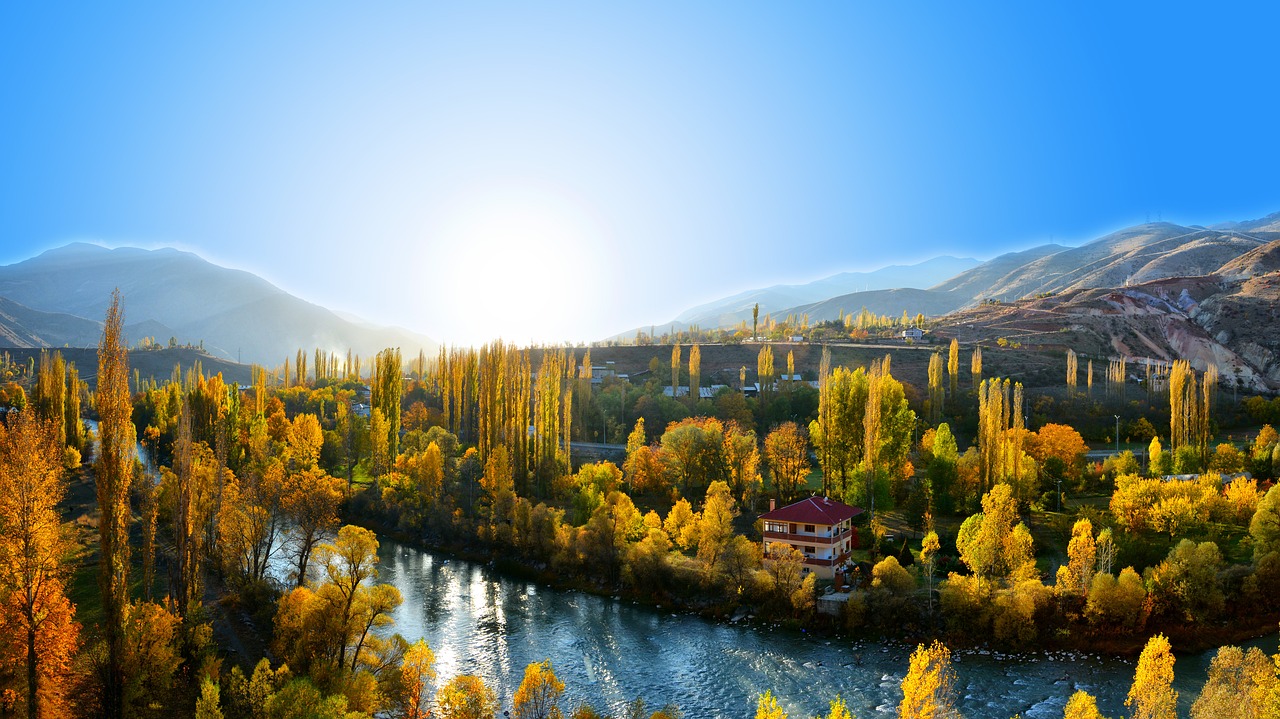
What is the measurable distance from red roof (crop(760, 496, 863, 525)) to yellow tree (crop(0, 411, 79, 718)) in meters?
30.8

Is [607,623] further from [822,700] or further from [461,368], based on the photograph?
[461,368]

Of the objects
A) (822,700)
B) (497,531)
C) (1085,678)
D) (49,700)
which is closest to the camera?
(49,700)

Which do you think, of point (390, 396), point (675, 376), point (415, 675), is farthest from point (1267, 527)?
point (390, 396)

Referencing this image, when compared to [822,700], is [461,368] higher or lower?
higher

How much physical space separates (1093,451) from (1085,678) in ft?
138

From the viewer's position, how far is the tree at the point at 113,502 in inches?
860

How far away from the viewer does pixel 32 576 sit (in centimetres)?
1995

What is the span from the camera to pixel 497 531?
1866 inches

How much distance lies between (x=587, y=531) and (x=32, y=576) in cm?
2649

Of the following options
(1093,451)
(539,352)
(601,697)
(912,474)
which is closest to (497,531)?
(601,697)

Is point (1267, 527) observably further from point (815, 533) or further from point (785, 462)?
point (785, 462)

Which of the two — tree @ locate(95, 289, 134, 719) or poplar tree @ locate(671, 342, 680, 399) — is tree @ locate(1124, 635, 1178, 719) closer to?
tree @ locate(95, 289, 134, 719)

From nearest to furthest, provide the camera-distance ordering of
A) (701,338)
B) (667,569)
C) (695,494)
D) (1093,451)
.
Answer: (667,569), (695,494), (1093,451), (701,338)

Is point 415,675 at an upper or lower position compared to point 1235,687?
lower
